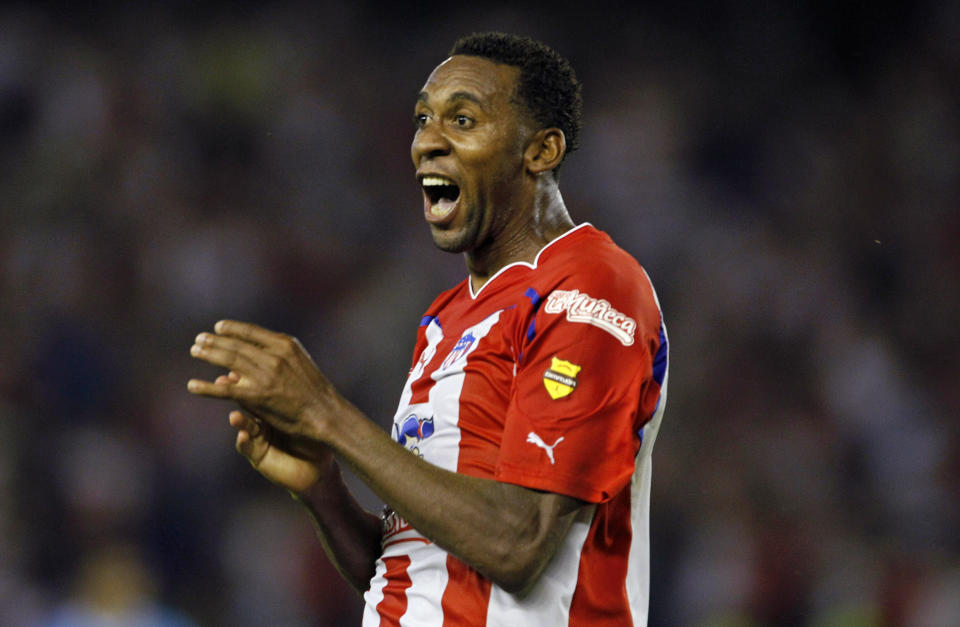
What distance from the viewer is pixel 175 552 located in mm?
5957

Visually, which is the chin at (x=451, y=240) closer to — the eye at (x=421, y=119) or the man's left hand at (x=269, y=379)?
the eye at (x=421, y=119)

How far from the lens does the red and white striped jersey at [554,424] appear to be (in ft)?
7.23

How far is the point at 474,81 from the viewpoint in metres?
2.68

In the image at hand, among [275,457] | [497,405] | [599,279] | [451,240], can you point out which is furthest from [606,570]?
[451,240]

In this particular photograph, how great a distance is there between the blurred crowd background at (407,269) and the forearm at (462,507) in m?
3.95

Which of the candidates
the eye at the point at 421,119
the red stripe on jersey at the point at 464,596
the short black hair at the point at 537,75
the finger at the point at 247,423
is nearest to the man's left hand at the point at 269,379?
the finger at the point at 247,423

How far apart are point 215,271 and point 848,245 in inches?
163

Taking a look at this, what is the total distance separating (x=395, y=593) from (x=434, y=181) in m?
1.00

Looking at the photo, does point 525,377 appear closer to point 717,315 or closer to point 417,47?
point 717,315

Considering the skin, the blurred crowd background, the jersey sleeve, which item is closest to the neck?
the skin

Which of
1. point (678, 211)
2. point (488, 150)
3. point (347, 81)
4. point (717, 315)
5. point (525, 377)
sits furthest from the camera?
point (347, 81)

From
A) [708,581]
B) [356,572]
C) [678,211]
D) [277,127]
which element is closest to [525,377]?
[356,572]

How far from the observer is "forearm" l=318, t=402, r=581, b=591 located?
7.00 ft

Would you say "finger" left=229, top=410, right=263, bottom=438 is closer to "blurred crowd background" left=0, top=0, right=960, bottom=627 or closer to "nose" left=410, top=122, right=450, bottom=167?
"nose" left=410, top=122, right=450, bottom=167
